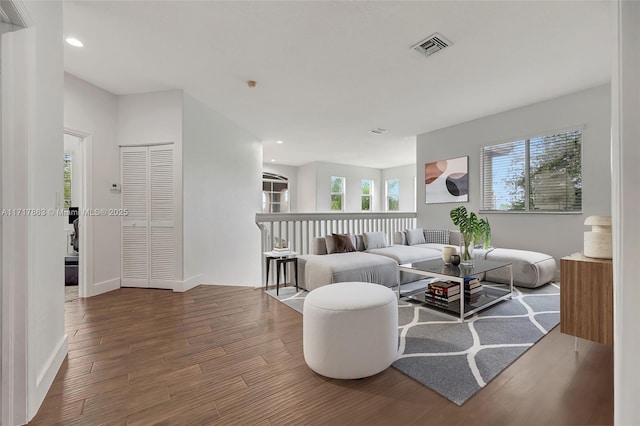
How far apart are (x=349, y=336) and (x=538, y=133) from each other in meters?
4.33

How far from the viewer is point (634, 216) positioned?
3.05 feet

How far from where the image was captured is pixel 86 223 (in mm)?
3434

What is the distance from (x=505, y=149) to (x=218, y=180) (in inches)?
182

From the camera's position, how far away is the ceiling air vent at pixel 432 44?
2.51m

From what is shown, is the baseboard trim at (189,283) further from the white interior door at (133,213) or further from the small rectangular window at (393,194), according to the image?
the small rectangular window at (393,194)

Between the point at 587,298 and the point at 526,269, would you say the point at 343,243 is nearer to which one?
the point at 526,269

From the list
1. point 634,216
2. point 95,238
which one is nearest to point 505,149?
point 634,216

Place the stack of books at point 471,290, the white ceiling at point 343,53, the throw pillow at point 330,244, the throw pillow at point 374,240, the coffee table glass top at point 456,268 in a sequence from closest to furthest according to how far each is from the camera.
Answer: the white ceiling at point 343,53 < the coffee table glass top at point 456,268 < the stack of books at point 471,290 < the throw pillow at point 330,244 < the throw pillow at point 374,240

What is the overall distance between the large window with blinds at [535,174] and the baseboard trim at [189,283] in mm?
4695

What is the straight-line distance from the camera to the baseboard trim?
11.8 ft

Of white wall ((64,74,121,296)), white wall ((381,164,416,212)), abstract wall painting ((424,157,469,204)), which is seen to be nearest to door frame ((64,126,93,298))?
white wall ((64,74,121,296))

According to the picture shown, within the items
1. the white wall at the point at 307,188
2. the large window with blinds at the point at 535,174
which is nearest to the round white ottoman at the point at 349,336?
the large window with blinds at the point at 535,174

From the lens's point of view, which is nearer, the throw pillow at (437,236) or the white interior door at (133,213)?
the white interior door at (133,213)

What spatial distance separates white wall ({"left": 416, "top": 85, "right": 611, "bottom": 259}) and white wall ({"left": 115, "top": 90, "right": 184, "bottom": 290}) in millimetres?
4544
